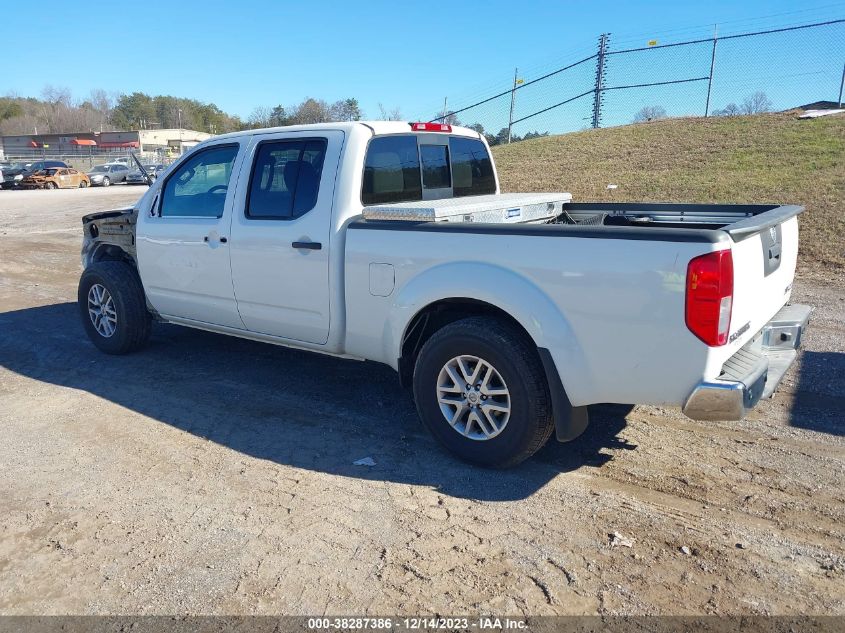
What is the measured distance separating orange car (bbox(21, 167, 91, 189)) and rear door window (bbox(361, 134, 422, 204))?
120 feet

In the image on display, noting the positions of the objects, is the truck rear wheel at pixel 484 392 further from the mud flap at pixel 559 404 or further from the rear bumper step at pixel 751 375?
the rear bumper step at pixel 751 375

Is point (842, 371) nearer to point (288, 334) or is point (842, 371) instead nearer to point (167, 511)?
point (288, 334)

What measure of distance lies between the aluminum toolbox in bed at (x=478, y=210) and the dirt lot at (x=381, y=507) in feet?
4.79

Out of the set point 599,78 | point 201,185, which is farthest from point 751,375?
point 599,78

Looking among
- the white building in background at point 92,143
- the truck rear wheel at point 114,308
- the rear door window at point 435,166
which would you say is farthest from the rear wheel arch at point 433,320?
the white building in background at point 92,143

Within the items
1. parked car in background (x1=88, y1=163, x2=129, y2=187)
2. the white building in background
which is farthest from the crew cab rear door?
the white building in background

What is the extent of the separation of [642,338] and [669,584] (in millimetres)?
1114

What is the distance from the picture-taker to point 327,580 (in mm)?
2924

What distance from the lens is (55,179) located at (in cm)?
3550

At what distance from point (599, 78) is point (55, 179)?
96.3 ft

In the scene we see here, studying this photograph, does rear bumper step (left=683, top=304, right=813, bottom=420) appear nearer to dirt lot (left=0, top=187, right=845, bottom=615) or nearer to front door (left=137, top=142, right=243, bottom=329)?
dirt lot (left=0, top=187, right=845, bottom=615)

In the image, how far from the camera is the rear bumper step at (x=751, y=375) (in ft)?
10.1

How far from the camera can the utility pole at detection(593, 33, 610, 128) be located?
67.2 feet

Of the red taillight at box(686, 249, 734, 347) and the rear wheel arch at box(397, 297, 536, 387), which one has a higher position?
the red taillight at box(686, 249, 734, 347)
